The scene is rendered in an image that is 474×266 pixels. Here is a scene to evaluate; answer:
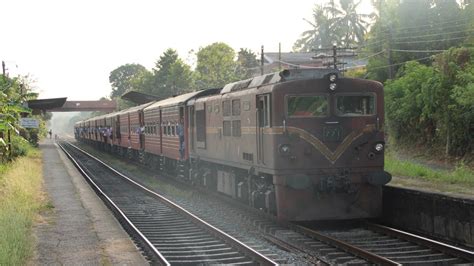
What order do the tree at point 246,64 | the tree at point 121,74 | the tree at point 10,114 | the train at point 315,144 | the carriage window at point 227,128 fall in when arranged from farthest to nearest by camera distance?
the tree at point 121,74, the tree at point 246,64, the tree at point 10,114, the carriage window at point 227,128, the train at point 315,144

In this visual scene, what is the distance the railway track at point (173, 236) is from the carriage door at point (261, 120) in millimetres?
1879

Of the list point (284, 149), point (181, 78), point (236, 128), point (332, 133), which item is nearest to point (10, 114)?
point (236, 128)

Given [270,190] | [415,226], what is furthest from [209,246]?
[415,226]

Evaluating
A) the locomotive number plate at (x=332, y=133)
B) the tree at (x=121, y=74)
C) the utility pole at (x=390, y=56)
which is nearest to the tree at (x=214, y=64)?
the utility pole at (x=390, y=56)

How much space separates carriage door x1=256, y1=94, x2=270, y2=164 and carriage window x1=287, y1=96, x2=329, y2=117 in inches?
21.8

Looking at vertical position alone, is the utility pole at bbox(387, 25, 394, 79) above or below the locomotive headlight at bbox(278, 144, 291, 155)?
above

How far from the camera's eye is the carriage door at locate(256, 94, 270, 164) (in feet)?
41.4

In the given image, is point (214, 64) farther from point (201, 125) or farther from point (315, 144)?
point (315, 144)

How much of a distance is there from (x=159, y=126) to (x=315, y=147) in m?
15.3

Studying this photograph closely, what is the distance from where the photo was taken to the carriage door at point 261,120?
12633 mm

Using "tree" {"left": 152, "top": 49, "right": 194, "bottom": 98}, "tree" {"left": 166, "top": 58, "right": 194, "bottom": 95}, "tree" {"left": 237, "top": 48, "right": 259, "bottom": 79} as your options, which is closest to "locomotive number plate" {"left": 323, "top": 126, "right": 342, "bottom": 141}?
"tree" {"left": 237, "top": 48, "right": 259, "bottom": 79}

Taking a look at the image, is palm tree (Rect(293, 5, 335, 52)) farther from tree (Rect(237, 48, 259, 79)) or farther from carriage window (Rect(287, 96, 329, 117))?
carriage window (Rect(287, 96, 329, 117))

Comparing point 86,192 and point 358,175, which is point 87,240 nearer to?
point 358,175

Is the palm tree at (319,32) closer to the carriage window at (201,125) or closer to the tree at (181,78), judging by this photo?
the tree at (181,78)
